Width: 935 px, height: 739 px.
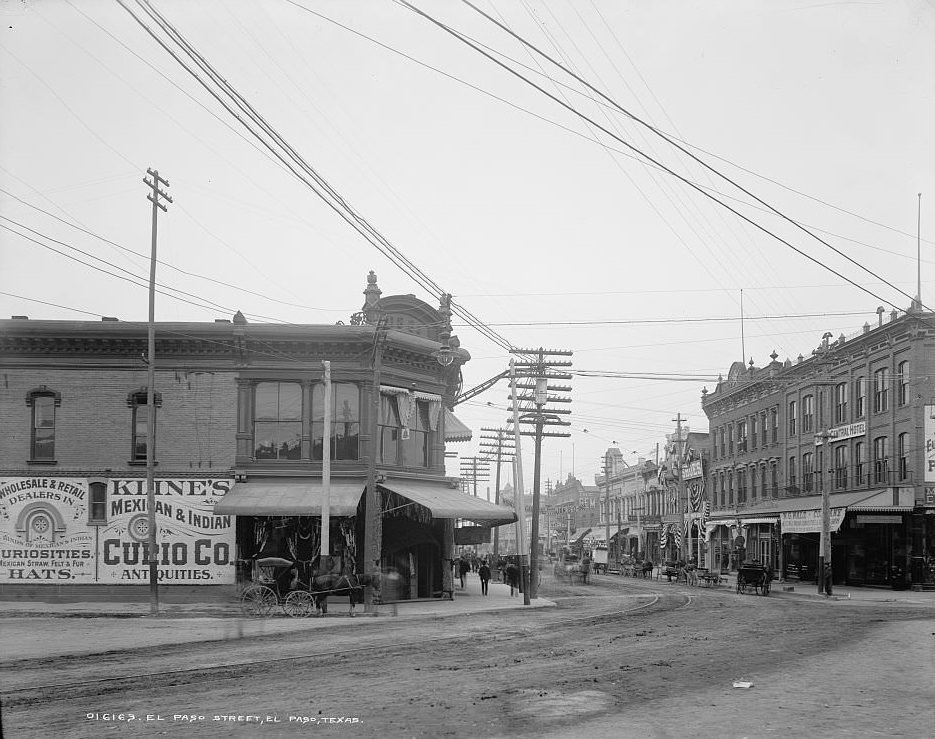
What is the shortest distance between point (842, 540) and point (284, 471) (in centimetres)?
3112

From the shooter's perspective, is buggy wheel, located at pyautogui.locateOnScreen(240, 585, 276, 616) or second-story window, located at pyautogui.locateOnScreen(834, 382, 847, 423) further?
second-story window, located at pyautogui.locateOnScreen(834, 382, 847, 423)

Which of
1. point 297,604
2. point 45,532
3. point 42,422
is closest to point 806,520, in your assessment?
point 297,604

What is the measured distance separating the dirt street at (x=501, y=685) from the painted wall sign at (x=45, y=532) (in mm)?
12594

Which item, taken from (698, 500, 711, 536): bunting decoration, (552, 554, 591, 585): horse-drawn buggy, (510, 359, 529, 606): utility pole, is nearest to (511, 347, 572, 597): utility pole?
(510, 359, 529, 606): utility pole

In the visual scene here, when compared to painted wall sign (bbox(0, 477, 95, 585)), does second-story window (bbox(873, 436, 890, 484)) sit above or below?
above

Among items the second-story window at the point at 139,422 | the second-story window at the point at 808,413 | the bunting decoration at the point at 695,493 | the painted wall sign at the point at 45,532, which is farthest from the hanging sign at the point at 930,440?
the bunting decoration at the point at 695,493

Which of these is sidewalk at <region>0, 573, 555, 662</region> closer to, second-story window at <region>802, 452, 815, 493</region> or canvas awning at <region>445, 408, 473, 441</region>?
canvas awning at <region>445, 408, 473, 441</region>

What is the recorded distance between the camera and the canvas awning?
129 ft

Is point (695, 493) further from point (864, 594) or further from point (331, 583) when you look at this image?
point (331, 583)

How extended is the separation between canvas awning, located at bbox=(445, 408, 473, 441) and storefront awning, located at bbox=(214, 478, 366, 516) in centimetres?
731

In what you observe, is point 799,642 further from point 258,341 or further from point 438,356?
point 258,341

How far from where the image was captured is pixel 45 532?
32.1 meters

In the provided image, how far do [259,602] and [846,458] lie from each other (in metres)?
34.1

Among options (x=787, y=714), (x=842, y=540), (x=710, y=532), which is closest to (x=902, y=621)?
(x=787, y=714)
